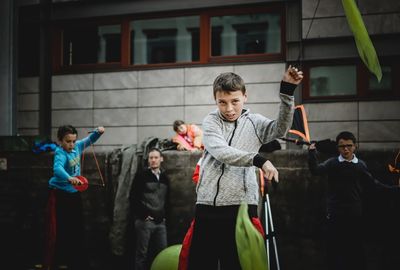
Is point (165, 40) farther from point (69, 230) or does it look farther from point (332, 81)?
point (69, 230)

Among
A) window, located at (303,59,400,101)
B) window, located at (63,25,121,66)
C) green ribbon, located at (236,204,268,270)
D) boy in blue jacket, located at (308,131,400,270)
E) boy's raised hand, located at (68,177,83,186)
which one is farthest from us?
window, located at (63,25,121,66)

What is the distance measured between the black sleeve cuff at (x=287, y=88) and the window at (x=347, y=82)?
8.65 m

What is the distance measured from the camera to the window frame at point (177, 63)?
11406 millimetres

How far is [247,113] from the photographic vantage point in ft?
10.2

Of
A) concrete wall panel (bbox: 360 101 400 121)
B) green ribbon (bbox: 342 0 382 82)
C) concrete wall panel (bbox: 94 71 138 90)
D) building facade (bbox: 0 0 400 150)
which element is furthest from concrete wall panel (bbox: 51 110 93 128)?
green ribbon (bbox: 342 0 382 82)

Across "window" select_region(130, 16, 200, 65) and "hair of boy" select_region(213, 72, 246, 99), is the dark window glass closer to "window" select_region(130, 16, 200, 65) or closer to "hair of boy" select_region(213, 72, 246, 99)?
"window" select_region(130, 16, 200, 65)

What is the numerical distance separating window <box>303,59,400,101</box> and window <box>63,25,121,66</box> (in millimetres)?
4799

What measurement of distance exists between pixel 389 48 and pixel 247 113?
27.0 ft

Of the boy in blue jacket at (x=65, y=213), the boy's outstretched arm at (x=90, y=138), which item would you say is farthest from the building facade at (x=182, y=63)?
the boy in blue jacket at (x=65, y=213)

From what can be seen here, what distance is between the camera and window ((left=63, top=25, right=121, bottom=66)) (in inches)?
498

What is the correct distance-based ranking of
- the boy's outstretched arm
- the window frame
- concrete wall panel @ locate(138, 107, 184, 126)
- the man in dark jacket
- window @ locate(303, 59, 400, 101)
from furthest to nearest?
concrete wall panel @ locate(138, 107, 184, 126)
the window frame
window @ locate(303, 59, 400, 101)
the boy's outstretched arm
the man in dark jacket

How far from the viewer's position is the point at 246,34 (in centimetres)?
1169

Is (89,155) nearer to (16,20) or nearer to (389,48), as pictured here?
(16,20)

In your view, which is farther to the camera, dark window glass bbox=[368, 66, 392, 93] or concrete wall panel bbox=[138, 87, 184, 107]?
concrete wall panel bbox=[138, 87, 184, 107]
